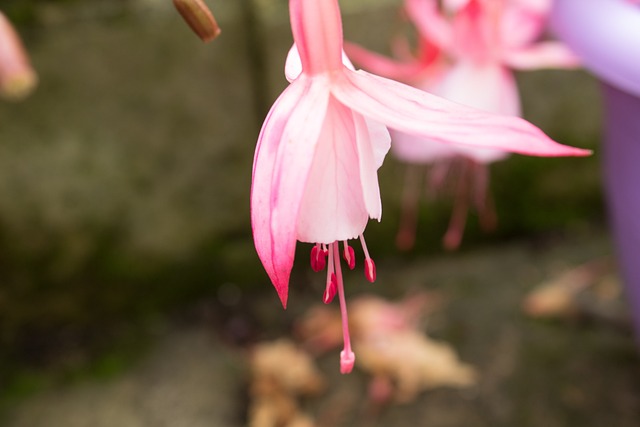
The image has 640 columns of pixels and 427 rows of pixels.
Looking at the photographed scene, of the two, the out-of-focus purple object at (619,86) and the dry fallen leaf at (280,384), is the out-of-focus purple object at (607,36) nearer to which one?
the out-of-focus purple object at (619,86)

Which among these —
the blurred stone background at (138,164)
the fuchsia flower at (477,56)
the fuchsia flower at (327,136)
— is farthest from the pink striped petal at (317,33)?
the blurred stone background at (138,164)

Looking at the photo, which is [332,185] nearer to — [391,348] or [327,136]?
[327,136]

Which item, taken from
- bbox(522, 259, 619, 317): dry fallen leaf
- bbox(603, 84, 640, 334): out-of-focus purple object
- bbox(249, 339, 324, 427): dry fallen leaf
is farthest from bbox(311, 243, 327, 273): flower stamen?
bbox(522, 259, 619, 317): dry fallen leaf

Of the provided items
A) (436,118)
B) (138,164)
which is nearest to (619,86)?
(436,118)

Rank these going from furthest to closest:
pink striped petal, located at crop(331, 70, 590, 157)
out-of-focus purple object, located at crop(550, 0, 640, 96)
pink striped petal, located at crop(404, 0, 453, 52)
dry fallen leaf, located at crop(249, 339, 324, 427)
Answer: dry fallen leaf, located at crop(249, 339, 324, 427), pink striped petal, located at crop(404, 0, 453, 52), out-of-focus purple object, located at crop(550, 0, 640, 96), pink striped petal, located at crop(331, 70, 590, 157)

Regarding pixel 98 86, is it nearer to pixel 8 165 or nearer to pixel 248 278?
pixel 8 165

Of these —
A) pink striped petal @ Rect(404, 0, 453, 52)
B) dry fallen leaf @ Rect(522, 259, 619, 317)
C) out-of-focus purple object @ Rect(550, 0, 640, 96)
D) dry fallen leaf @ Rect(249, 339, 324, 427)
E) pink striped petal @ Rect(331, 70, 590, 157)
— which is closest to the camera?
pink striped petal @ Rect(331, 70, 590, 157)

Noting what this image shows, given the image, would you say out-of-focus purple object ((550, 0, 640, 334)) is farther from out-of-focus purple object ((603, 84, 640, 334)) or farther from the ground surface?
the ground surface
